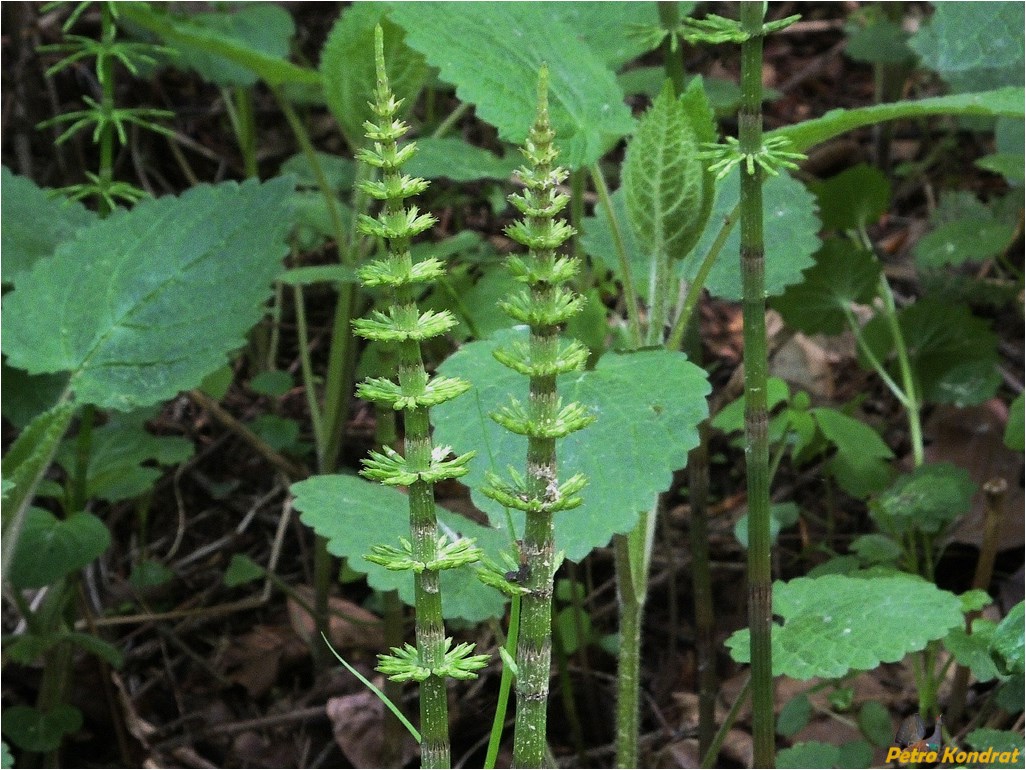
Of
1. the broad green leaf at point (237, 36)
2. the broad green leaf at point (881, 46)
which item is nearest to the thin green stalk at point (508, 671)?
the broad green leaf at point (237, 36)

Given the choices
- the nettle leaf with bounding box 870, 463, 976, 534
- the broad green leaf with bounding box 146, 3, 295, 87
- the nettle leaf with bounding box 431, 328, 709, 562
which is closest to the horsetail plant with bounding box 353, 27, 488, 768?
the nettle leaf with bounding box 431, 328, 709, 562

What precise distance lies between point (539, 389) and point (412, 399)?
4.0 inches

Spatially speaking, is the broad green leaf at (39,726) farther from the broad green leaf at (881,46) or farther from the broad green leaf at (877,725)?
the broad green leaf at (881,46)

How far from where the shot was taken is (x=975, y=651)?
184 centimetres

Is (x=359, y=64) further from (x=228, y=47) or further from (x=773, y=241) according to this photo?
(x=773, y=241)

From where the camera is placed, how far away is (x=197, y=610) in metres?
2.75

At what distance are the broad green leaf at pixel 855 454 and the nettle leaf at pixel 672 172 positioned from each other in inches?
34.1

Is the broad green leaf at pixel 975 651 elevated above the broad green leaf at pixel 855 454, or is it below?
below

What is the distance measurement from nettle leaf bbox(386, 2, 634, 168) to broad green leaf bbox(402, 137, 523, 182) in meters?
0.42

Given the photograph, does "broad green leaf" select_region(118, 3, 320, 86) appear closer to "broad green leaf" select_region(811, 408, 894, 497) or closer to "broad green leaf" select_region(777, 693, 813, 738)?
"broad green leaf" select_region(811, 408, 894, 497)

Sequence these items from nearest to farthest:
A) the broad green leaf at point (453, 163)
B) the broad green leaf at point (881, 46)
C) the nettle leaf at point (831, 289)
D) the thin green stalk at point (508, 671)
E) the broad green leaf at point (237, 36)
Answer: the thin green stalk at point (508, 671), the broad green leaf at point (453, 163), the nettle leaf at point (831, 289), the broad green leaf at point (237, 36), the broad green leaf at point (881, 46)

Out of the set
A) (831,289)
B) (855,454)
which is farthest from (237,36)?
(855,454)

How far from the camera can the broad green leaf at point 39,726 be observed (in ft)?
7.51

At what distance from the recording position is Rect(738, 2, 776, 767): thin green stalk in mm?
1255
